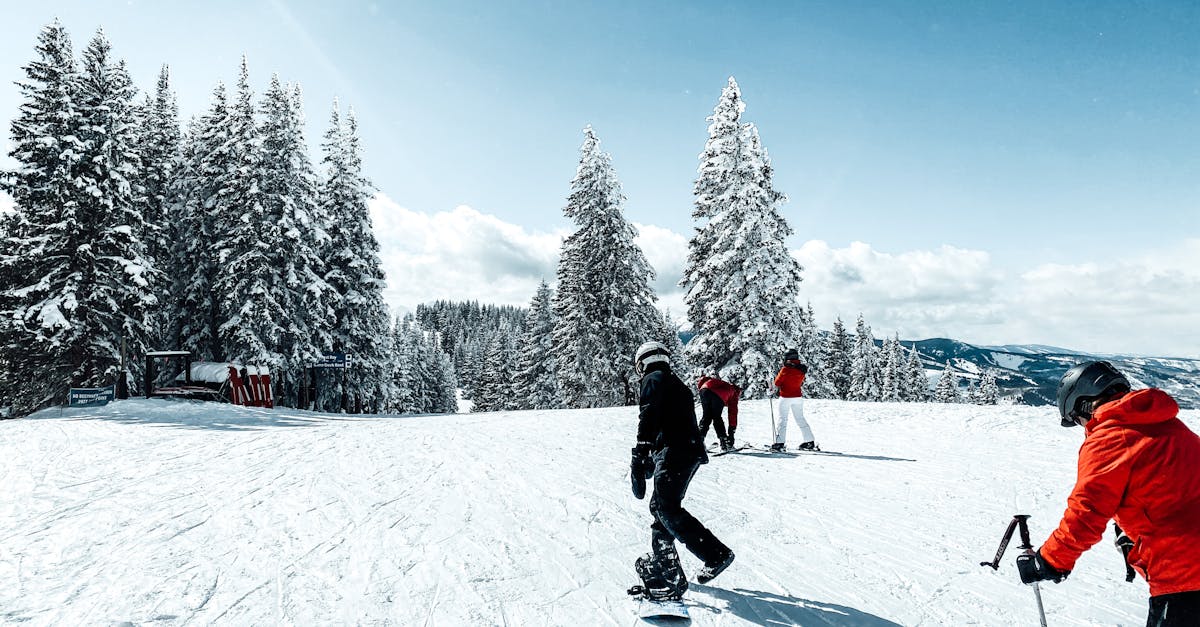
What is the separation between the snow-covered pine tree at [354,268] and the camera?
29094 mm

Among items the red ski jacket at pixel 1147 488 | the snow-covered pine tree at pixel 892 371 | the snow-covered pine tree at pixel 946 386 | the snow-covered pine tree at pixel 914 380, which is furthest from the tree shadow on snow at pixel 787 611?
the snow-covered pine tree at pixel 946 386

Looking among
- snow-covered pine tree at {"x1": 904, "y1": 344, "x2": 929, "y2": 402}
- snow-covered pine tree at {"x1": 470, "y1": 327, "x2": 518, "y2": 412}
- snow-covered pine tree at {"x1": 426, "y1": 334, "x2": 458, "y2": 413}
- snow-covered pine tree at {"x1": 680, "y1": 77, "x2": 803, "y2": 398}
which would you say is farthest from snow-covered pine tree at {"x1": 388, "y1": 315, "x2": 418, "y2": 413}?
snow-covered pine tree at {"x1": 904, "y1": 344, "x2": 929, "y2": 402}

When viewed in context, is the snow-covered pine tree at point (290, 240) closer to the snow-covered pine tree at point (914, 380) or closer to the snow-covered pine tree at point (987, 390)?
the snow-covered pine tree at point (914, 380)

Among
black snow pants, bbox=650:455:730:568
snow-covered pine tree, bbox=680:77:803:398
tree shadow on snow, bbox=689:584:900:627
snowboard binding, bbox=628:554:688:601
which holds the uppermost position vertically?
snow-covered pine tree, bbox=680:77:803:398

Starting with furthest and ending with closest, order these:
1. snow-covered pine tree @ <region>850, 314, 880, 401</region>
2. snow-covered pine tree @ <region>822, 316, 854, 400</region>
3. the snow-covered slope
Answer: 1. snow-covered pine tree @ <region>822, 316, 854, 400</region>
2. snow-covered pine tree @ <region>850, 314, 880, 401</region>
3. the snow-covered slope

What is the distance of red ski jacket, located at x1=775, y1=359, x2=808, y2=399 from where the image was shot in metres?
11.0

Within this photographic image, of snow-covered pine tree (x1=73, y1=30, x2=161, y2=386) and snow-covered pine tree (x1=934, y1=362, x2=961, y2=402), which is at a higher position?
snow-covered pine tree (x1=73, y1=30, x2=161, y2=386)

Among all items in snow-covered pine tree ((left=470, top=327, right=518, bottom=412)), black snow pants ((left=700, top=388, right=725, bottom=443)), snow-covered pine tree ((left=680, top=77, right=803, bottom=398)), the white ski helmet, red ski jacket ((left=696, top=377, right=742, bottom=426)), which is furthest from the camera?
snow-covered pine tree ((left=470, top=327, right=518, bottom=412))

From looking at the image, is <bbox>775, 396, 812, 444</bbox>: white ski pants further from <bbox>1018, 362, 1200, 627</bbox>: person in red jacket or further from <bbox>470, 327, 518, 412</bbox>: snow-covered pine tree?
<bbox>470, 327, 518, 412</bbox>: snow-covered pine tree

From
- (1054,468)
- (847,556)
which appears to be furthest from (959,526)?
(1054,468)

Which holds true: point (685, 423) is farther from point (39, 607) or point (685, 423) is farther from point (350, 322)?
point (350, 322)

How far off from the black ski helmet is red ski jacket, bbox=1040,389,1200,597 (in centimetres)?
15

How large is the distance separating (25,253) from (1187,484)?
97.8 ft

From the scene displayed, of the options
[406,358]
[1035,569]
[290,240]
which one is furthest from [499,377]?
[1035,569]
